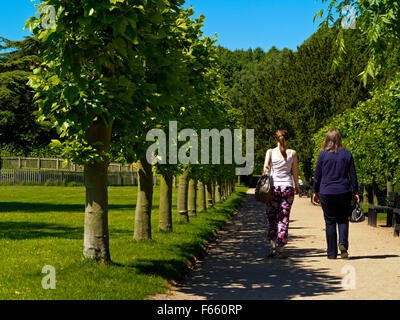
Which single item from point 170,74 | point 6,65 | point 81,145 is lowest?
point 81,145

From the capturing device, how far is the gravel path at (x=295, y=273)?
22.6ft

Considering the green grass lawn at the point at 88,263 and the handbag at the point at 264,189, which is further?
the handbag at the point at 264,189

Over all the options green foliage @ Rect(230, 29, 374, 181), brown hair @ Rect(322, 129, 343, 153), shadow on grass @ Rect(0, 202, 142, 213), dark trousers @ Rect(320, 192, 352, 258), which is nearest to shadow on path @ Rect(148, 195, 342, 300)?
dark trousers @ Rect(320, 192, 352, 258)

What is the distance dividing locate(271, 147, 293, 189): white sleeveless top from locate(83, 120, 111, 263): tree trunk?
119 inches

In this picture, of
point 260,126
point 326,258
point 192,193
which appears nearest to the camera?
point 326,258

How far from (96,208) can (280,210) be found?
3.30m

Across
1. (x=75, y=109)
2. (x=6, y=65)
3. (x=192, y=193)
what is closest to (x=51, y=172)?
(x=6, y=65)

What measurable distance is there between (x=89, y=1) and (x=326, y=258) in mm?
6303

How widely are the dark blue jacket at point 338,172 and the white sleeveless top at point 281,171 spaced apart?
54 centimetres

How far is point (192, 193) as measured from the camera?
19531 millimetres

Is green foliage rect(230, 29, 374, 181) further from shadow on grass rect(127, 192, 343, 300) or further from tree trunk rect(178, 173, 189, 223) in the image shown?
shadow on grass rect(127, 192, 343, 300)

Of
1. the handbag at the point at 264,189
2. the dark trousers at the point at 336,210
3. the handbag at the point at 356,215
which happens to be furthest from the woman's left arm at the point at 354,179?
the handbag at the point at 264,189

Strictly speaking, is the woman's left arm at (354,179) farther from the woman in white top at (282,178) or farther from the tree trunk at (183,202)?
the tree trunk at (183,202)
